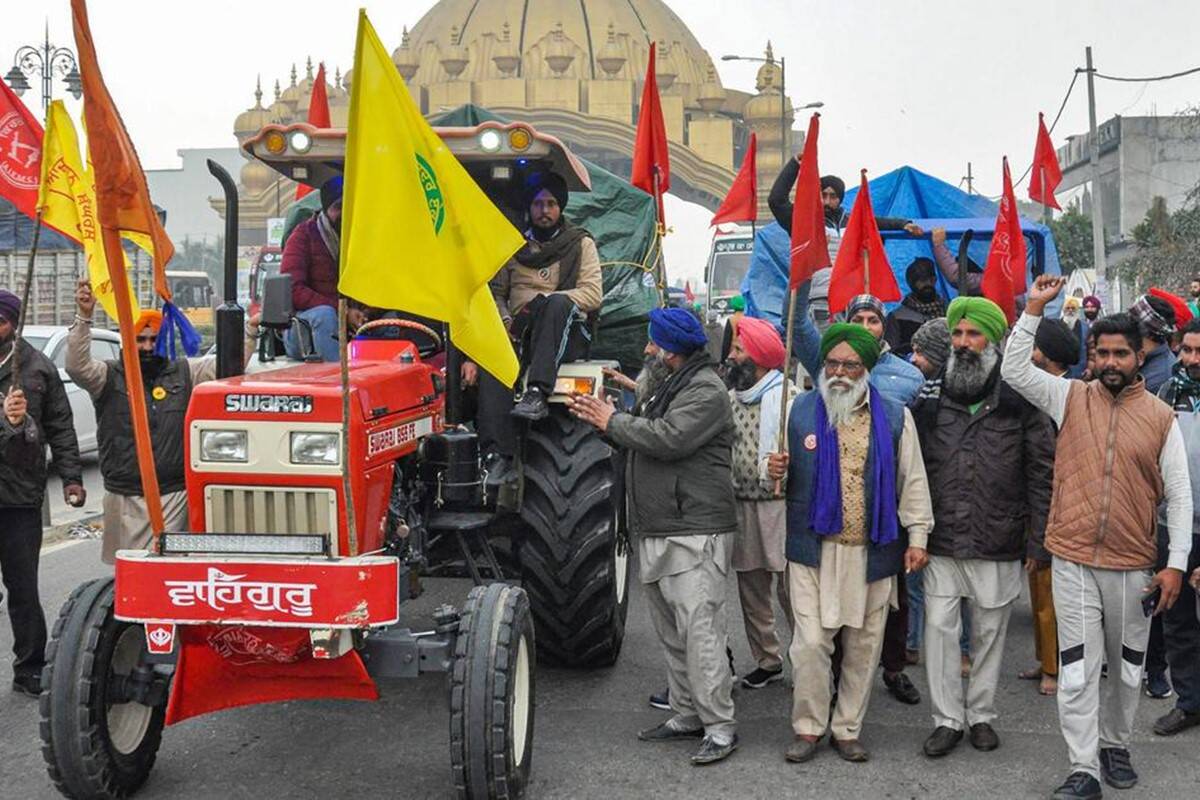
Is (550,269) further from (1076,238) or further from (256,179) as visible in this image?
(256,179)

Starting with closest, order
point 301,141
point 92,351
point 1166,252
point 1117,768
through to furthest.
Result: point 1117,768 < point 301,141 < point 92,351 < point 1166,252

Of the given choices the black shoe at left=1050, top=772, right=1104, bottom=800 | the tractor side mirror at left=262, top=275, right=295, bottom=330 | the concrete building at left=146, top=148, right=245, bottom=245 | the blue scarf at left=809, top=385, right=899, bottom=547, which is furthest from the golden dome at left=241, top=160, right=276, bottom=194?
the black shoe at left=1050, top=772, right=1104, bottom=800

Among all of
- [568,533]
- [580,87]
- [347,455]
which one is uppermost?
[580,87]

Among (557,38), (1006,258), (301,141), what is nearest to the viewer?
(301,141)

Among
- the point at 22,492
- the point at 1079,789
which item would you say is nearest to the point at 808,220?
the point at 1079,789

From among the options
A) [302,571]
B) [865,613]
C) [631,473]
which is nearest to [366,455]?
[302,571]

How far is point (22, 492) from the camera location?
5.95m

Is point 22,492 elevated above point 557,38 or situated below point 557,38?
below

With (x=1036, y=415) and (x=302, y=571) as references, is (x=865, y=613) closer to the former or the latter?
(x=1036, y=415)

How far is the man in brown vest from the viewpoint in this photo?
4.80 m

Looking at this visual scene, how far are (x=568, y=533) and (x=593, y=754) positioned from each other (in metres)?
0.97

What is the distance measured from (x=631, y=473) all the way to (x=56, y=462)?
2.87m

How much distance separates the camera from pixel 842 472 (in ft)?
17.0

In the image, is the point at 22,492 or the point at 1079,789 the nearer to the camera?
the point at 1079,789
